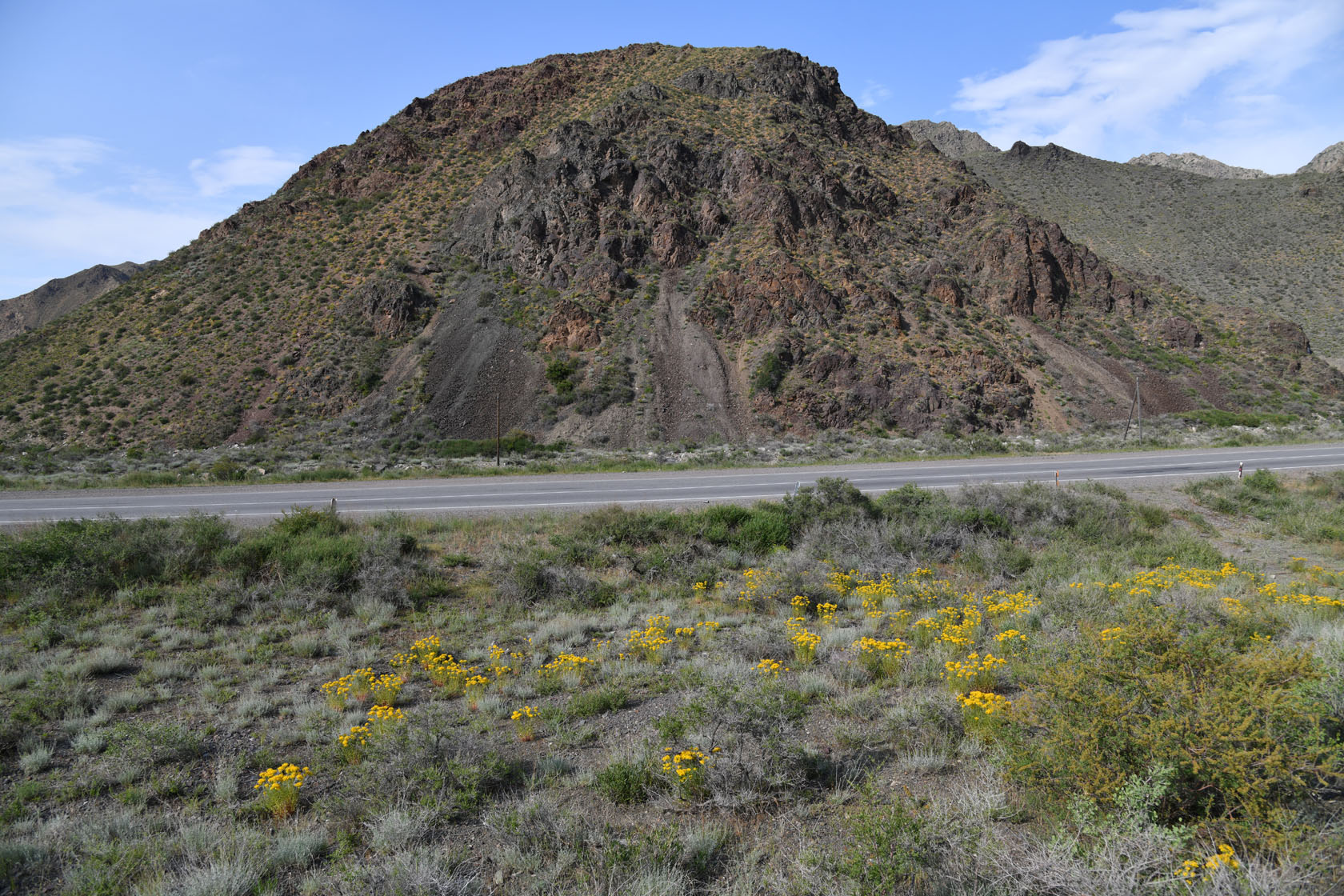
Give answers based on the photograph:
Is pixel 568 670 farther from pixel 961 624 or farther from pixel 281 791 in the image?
pixel 961 624

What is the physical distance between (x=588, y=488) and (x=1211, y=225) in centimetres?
8887

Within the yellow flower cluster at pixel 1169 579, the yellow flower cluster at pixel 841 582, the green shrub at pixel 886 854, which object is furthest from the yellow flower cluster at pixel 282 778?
the yellow flower cluster at pixel 1169 579

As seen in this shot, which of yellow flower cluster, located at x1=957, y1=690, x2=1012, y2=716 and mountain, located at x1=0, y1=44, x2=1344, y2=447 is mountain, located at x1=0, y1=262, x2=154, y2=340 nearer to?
mountain, located at x1=0, y1=44, x2=1344, y2=447

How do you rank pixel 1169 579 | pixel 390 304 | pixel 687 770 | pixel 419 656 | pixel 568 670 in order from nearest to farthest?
pixel 687 770, pixel 568 670, pixel 419 656, pixel 1169 579, pixel 390 304

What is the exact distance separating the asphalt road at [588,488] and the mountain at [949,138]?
339 ft

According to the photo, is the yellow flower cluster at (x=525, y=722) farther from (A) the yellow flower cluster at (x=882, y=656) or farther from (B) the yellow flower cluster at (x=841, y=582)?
(B) the yellow flower cluster at (x=841, y=582)

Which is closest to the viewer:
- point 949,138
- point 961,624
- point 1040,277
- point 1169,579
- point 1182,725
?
point 1182,725

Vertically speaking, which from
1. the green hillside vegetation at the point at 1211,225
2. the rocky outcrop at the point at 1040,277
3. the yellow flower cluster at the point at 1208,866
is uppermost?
the green hillside vegetation at the point at 1211,225

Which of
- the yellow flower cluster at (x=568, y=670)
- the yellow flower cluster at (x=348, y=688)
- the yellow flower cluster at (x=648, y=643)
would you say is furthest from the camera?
the yellow flower cluster at (x=648, y=643)

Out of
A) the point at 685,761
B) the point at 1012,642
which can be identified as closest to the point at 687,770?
the point at 685,761

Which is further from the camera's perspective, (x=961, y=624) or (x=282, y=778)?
(x=961, y=624)

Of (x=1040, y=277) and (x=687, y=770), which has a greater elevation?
(x=1040, y=277)

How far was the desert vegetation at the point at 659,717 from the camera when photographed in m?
3.65

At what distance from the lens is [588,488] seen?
1803 cm
